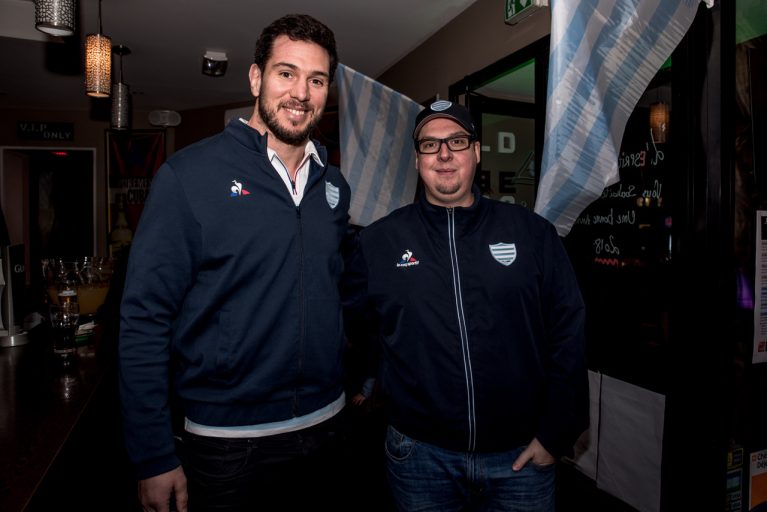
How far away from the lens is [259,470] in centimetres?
125

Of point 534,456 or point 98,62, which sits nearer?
point 534,456

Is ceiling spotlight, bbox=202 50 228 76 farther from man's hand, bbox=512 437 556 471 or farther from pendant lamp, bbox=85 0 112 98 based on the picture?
man's hand, bbox=512 437 556 471

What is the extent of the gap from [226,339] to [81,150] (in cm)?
726

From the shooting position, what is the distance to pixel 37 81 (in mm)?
5621

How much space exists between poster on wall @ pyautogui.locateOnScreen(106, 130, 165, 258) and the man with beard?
653cm

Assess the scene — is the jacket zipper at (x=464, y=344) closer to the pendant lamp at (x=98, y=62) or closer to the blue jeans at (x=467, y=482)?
the blue jeans at (x=467, y=482)

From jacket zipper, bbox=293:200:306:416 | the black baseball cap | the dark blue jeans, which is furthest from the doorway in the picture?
the dark blue jeans

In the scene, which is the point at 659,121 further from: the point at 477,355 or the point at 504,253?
the point at 477,355

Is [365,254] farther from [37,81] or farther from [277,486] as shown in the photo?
[37,81]

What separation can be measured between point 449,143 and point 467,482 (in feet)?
3.13

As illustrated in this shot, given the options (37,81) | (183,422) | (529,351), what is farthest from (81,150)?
(529,351)

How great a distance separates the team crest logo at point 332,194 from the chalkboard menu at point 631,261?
143 centimetres

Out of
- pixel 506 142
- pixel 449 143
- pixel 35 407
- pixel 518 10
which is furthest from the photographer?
pixel 506 142

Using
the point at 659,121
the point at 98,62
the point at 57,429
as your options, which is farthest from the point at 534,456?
the point at 98,62
